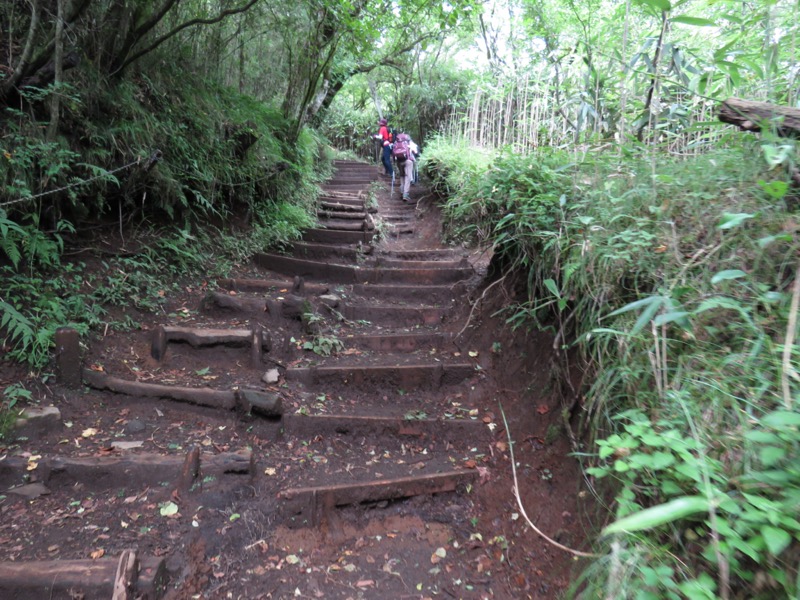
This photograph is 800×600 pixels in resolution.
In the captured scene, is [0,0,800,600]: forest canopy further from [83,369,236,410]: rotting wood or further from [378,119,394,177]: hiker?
[378,119,394,177]: hiker

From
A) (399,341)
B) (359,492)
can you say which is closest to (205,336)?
(399,341)

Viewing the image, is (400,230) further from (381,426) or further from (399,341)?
(381,426)

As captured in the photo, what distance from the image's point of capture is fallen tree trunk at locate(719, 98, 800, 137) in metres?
1.85

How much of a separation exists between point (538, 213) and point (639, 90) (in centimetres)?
107

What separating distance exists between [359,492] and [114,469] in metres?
1.33


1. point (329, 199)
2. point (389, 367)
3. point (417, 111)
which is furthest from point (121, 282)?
point (417, 111)

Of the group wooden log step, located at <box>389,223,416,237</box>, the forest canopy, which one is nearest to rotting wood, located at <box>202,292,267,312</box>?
the forest canopy

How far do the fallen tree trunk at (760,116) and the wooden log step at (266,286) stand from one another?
363 centimetres

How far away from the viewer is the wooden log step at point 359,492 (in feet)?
8.41

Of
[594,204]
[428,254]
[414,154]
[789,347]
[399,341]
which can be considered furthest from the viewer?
[414,154]

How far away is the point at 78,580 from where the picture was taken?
190 cm

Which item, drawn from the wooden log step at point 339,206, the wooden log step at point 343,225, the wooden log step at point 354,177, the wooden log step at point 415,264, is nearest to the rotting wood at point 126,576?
the wooden log step at point 415,264

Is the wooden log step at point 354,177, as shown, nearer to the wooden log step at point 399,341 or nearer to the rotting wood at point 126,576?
the wooden log step at point 399,341

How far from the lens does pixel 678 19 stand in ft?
6.82
